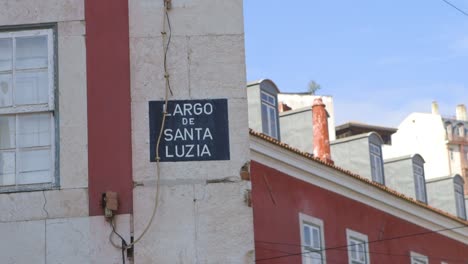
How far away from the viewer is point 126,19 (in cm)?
1110

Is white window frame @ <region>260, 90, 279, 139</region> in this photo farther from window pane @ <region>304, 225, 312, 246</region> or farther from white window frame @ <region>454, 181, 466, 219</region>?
white window frame @ <region>454, 181, 466, 219</region>

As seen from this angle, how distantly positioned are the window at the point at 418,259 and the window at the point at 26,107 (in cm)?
1974

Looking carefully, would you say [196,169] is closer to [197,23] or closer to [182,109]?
[182,109]

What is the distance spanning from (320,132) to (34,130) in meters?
17.9

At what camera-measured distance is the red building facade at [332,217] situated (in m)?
23.1

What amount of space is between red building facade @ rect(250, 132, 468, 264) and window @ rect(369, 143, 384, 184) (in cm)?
134

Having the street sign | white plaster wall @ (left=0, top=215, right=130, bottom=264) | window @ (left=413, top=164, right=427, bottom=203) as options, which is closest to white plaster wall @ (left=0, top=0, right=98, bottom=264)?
white plaster wall @ (left=0, top=215, right=130, bottom=264)

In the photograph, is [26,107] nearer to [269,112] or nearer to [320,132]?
[269,112]

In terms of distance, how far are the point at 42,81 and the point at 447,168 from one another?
57.0 metres

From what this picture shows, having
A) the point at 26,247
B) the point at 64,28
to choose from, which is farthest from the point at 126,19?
the point at 26,247

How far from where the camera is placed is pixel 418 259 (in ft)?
98.3

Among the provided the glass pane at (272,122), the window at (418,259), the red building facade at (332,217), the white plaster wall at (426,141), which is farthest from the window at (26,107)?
the white plaster wall at (426,141)

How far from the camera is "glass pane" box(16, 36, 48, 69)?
11.0 m

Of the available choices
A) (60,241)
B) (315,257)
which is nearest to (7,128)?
(60,241)
